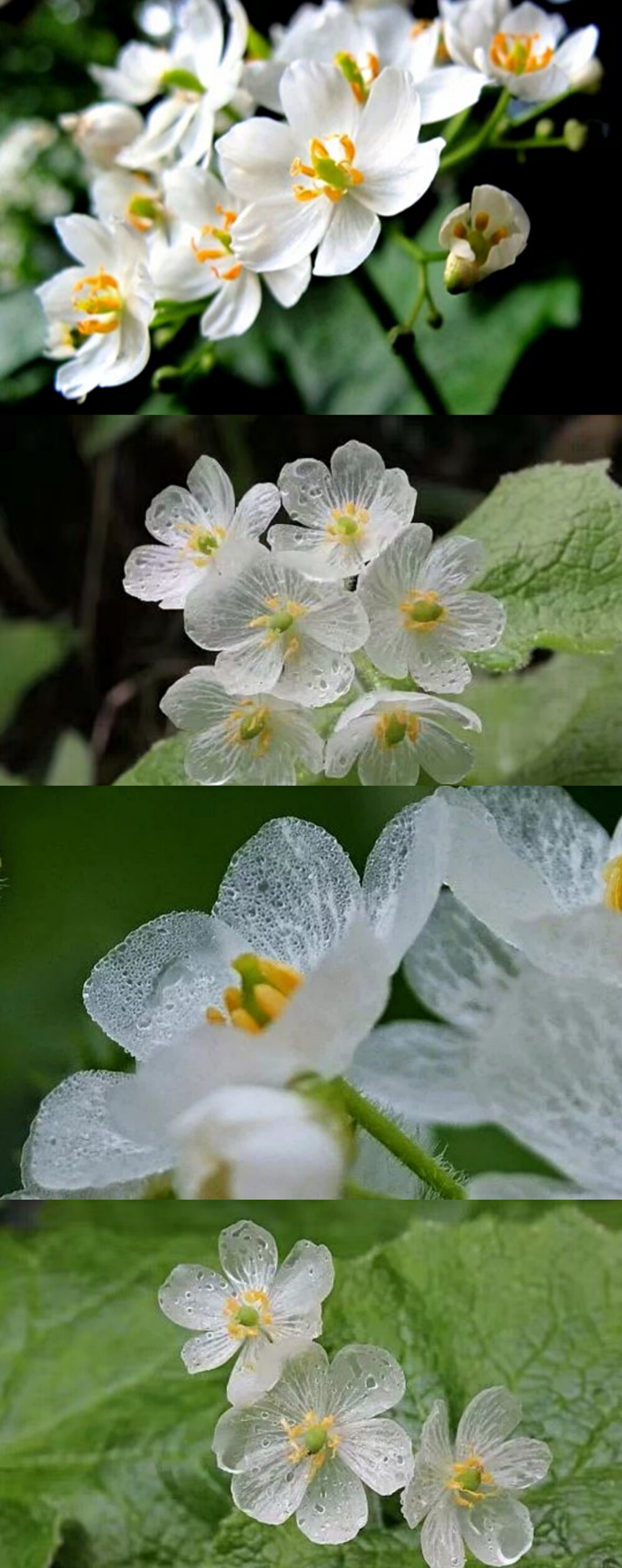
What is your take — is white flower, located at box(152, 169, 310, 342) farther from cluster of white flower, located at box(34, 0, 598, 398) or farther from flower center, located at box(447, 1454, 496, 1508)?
flower center, located at box(447, 1454, 496, 1508)

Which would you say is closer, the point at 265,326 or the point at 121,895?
the point at 121,895

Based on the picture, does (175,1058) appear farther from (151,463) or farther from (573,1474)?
(151,463)

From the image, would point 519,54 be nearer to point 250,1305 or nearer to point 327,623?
point 327,623

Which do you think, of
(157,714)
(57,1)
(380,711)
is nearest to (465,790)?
(380,711)

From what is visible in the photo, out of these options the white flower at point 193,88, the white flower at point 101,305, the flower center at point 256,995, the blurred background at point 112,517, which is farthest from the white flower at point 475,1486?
the white flower at point 193,88

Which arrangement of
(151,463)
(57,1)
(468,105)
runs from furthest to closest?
1. (57,1)
2. (151,463)
3. (468,105)

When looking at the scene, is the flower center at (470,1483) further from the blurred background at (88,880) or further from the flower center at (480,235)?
the flower center at (480,235)
